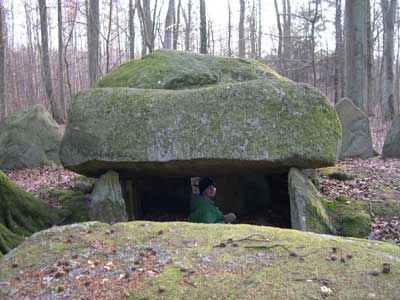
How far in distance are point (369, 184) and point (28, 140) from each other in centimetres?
794

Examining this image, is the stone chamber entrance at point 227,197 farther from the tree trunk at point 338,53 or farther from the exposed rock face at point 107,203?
the tree trunk at point 338,53

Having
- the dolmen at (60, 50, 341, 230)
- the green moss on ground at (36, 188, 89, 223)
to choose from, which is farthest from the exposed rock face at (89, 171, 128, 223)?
the green moss on ground at (36, 188, 89, 223)

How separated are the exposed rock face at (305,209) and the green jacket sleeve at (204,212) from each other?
1.04m

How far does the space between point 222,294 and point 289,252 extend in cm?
76

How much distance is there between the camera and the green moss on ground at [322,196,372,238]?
20.5 ft

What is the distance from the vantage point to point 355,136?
1054cm

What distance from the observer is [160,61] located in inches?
313

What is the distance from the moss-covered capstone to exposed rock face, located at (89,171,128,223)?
55 centimetres

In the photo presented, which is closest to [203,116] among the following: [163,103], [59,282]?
[163,103]

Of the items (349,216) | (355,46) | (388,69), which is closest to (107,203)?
(349,216)

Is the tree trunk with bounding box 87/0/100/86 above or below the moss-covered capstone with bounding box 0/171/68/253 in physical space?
above

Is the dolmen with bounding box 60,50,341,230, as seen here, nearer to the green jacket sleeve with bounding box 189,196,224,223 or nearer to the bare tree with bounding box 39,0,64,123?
the green jacket sleeve with bounding box 189,196,224,223

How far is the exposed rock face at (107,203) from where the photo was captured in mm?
6434

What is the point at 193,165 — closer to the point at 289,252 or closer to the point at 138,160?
the point at 138,160
